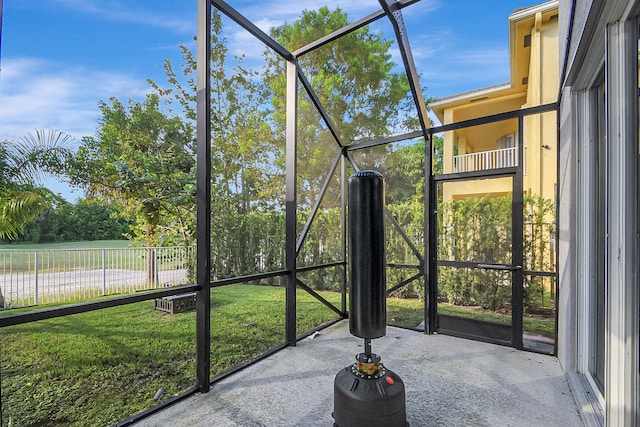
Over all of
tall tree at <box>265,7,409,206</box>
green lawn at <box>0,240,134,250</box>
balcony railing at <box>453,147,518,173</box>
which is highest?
tall tree at <box>265,7,409,206</box>

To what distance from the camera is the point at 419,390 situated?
2648 mm

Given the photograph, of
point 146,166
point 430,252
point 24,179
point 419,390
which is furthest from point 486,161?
point 24,179

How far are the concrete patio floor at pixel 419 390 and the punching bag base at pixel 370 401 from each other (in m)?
0.34

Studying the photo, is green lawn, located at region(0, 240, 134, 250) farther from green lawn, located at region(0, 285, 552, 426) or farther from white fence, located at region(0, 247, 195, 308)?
green lawn, located at region(0, 285, 552, 426)

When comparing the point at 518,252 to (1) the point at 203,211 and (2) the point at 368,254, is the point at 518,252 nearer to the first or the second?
(2) the point at 368,254

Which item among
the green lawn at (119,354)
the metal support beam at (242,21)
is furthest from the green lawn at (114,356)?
the metal support beam at (242,21)

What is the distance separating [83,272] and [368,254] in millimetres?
6034

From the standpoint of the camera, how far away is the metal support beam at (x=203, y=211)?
2.61 m

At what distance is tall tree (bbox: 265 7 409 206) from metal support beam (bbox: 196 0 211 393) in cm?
399

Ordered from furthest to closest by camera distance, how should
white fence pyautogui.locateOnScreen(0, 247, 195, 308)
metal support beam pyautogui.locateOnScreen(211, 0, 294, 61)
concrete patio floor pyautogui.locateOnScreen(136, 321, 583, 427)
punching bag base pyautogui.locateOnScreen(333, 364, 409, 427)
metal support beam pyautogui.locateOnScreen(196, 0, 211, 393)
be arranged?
white fence pyautogui.locateOnScreen(0, 247, 195, 308), metal support beam pyautogui.locateOnScreen(211, 0, 294, 61), metal support beam pyautogui.locateOnScreen(196, 0, 211, 393), concrete patio floor pyautogui.locateOnScreen(136, 321, 583, 427), punching bag base pyautogui.locateOnScreen(333, 364, 409, 427)

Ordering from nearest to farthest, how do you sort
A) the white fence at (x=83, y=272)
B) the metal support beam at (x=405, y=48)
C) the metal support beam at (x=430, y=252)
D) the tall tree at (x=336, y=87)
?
1. the metal support beam at (x=405, y=48)
2. the metal support beam at (x=430, y=252)
3. the white fence at (x=83, y=272)
4. the tall tree at (x=336, y=87)

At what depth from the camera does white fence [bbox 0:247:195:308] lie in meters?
4.94

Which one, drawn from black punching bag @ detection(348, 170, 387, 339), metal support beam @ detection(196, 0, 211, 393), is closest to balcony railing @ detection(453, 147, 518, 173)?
black punching bag @ detection(348, 170, 387, 339)

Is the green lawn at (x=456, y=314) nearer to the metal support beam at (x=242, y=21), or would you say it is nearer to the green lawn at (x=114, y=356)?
the green lawn at (x=114, y=356)
